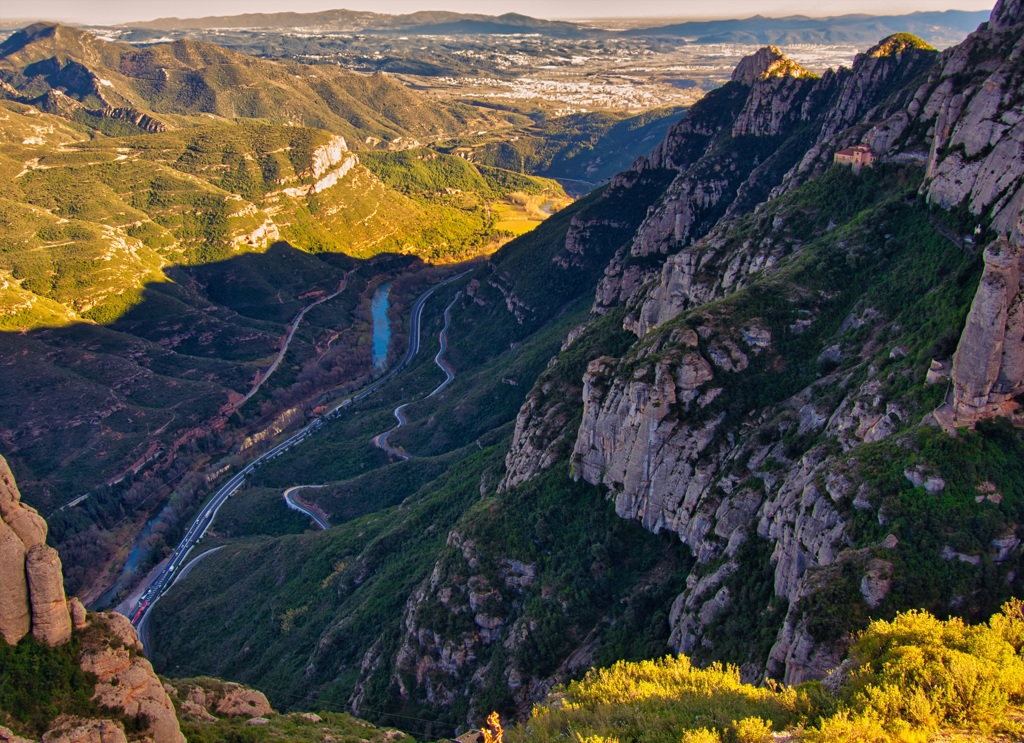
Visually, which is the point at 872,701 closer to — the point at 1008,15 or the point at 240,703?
the point at 240,703

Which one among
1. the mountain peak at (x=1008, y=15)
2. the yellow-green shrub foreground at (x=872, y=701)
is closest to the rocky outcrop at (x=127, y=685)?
the yellow-green shrub foreground at (x=872, y=701)

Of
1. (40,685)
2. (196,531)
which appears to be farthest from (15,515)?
(196,531)

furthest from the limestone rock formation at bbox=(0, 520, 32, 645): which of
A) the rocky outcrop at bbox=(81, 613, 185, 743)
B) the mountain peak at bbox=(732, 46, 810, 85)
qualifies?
the mountain peak at bbox=(732, 46, 810, 85)

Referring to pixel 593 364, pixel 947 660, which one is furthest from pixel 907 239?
pixel 947 660

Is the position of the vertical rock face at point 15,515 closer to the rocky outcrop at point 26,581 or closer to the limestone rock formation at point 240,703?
the rocky outcrop at point 26,581

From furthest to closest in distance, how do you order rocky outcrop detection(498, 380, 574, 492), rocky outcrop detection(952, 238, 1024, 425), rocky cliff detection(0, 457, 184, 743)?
rocky outcrop detection(498, 380, 574, 492)
rocky cliff detection(0, 457, 184, 743)
rocky outcrop detection(952, 238, 1024, 425)

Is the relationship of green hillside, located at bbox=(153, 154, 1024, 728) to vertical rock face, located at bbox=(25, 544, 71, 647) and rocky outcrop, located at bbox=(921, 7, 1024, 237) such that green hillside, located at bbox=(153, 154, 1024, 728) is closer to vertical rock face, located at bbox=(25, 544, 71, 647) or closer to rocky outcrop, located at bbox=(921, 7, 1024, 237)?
rocky outcrop, located at bbox=(921, 7, 1024, 237)
